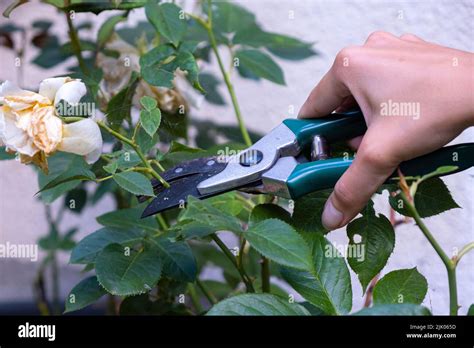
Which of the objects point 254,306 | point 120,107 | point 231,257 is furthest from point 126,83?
point 254,306

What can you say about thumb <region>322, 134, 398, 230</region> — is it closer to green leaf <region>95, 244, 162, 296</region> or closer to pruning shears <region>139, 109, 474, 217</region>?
pruning shears <region>139, 109, 474, 217</region>

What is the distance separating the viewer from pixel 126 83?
2.85 feet

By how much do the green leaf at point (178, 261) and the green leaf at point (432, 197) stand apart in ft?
0.67

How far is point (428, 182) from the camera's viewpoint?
2.09 ft

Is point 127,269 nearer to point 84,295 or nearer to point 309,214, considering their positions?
point 84,295

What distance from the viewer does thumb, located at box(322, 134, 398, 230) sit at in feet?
1.86

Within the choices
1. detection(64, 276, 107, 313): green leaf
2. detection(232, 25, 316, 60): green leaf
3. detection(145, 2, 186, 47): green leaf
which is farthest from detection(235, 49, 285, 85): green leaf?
detection(64, 276, 107, 313): green leaf

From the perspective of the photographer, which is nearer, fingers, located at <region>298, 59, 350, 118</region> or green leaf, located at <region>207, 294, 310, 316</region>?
green leaf, located at <region>207, 294, 310, 316</region>

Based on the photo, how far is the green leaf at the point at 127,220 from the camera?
28.2 inches

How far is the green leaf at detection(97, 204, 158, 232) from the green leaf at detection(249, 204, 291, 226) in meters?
0.15

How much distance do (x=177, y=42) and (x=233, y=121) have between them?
48cm

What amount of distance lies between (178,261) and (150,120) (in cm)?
13

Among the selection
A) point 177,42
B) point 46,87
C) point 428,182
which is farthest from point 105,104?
point 428,182
